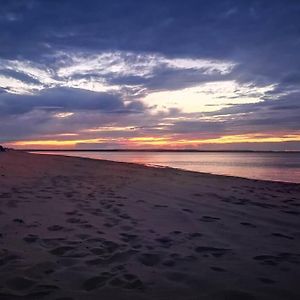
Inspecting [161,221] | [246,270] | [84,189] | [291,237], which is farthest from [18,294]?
[84,189]

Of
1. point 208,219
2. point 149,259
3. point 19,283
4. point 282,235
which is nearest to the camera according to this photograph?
point 19,283

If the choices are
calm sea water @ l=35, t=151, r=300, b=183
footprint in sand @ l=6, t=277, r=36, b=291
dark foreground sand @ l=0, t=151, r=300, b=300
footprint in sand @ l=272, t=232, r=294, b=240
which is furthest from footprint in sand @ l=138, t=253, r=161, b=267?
calm sea water @ l=35, t=151, r=300, b=183

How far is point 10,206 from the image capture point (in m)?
6.88

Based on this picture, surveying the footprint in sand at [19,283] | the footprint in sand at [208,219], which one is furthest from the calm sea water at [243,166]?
the footprint in sand at [19,283]

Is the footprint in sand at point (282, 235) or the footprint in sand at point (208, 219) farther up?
the footprint in sand at point (208, 219)

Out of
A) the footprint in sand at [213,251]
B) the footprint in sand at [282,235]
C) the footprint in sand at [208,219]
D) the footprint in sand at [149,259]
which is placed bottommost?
the footprint in sand at [282,235]

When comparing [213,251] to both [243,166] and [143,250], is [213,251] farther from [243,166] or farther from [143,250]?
[243,166]

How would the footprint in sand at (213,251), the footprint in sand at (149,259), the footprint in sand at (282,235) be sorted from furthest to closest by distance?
the footprint in sand at (282,235) → the footprint in sand at (213,251) → the footprint in sand at (149,259)

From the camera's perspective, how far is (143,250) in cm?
462

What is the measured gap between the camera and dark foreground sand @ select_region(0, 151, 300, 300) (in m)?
3.44

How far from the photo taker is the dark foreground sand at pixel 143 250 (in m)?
3.44

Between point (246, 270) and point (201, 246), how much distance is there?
1018 millimetres

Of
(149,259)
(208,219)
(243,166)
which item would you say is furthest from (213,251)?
(243,166)

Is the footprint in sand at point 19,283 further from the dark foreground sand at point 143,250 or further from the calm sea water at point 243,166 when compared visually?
the calm sea water at point 243,166
